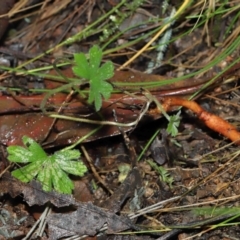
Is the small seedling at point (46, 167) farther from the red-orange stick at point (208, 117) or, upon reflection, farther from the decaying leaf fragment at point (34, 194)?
the red-orange stick at point (208, 117)

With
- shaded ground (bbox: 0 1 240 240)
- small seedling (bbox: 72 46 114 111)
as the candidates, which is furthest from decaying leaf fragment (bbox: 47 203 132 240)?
small seedling (bbox: 72 46 114 111)

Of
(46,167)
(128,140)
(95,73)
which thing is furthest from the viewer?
(128,140)

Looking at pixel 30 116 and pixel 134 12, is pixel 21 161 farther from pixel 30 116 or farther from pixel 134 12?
pixel 134 12

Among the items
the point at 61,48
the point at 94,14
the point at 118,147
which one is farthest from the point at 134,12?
the point at 118,147

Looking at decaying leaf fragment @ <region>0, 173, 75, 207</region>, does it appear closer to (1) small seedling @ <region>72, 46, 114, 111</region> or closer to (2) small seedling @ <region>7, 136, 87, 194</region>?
(2) small seedling @ <region>7, 136, 87, 194</region>

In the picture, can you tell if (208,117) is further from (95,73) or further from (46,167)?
(46,167)

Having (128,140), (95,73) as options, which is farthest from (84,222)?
(95,73)
